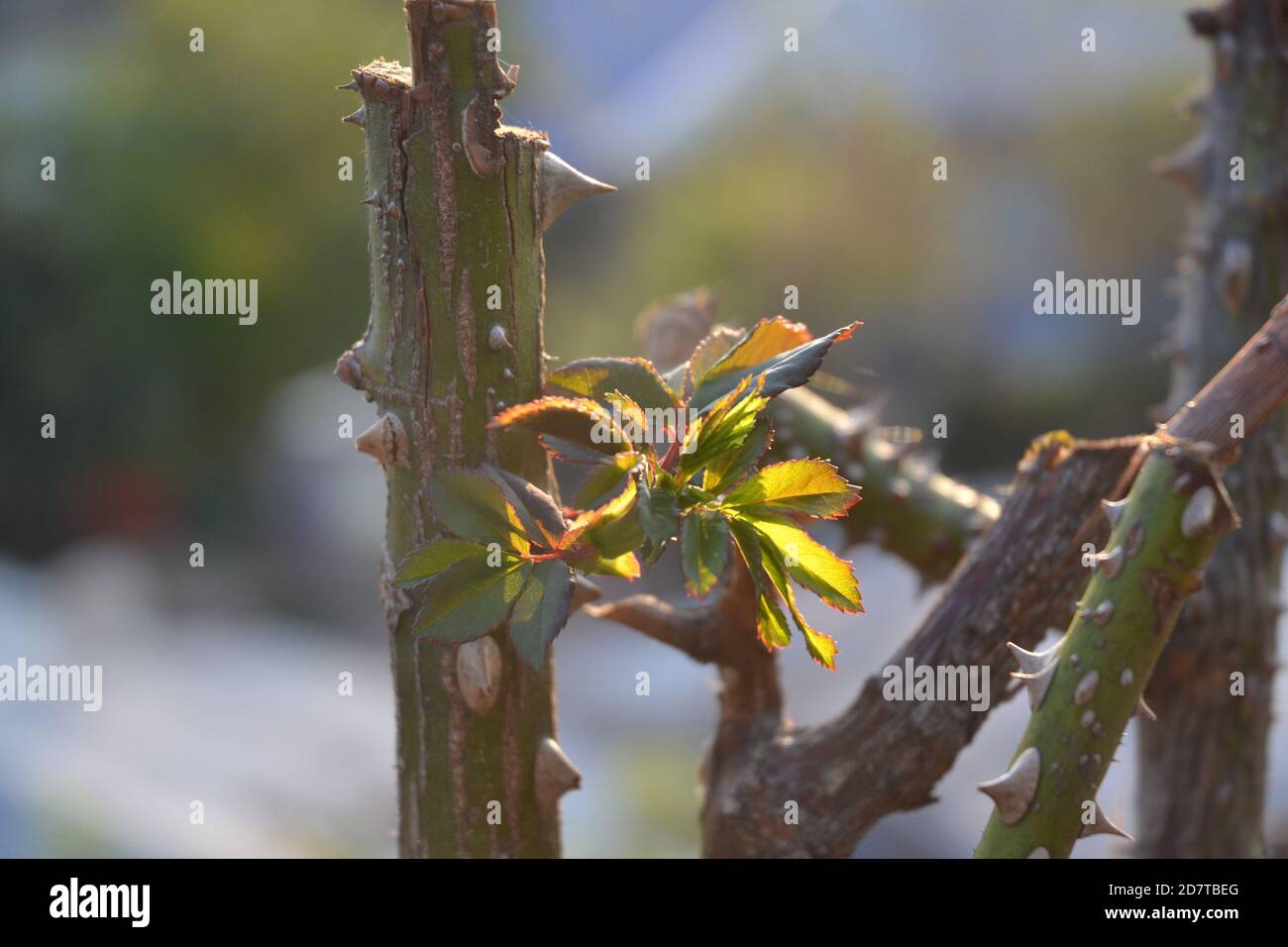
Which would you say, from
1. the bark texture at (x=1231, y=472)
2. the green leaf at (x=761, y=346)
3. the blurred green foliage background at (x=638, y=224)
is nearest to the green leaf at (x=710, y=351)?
the green leaf at (x=761, y=346)

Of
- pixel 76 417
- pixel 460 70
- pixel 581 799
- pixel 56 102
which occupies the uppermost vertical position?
pixel 56 102

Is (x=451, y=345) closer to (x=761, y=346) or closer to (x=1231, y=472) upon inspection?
(x=761, y=346)

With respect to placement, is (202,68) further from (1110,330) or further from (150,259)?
(1110,330)

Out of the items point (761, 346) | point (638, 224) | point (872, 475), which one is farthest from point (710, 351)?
point (638, 224)

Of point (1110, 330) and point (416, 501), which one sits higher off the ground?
point (1110, 330)
